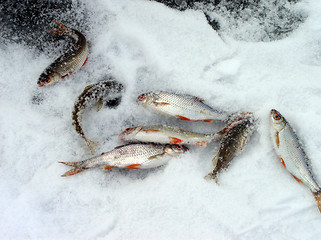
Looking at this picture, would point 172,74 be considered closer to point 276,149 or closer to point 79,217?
point 276,149

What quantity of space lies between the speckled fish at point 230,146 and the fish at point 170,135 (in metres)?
0.16

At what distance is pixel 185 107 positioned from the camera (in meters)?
3.19

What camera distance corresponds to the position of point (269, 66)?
347cm

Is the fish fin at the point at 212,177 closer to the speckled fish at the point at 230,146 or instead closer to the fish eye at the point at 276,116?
the speckled fish at the point at 230,146

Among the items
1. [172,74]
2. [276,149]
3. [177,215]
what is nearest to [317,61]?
[276,149]

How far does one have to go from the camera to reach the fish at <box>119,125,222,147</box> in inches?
122

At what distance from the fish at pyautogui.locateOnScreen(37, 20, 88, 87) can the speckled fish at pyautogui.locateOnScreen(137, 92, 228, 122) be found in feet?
3.44

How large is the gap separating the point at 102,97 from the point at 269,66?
2.01 metres

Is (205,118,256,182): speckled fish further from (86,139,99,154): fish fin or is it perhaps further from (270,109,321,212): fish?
(86,139,99,154): fish fin

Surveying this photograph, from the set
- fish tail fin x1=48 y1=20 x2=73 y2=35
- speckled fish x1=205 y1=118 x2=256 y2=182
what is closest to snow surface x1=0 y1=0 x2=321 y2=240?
speckled fish x1=205 y1=118 x2=256 y2=182

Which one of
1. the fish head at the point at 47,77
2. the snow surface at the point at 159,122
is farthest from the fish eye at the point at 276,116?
the fish head at the point at 47,77

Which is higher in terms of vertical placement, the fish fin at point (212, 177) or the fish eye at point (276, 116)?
the fish eye at point (276, 116)

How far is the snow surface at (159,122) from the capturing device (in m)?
3.05

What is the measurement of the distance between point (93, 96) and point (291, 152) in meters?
2.22
